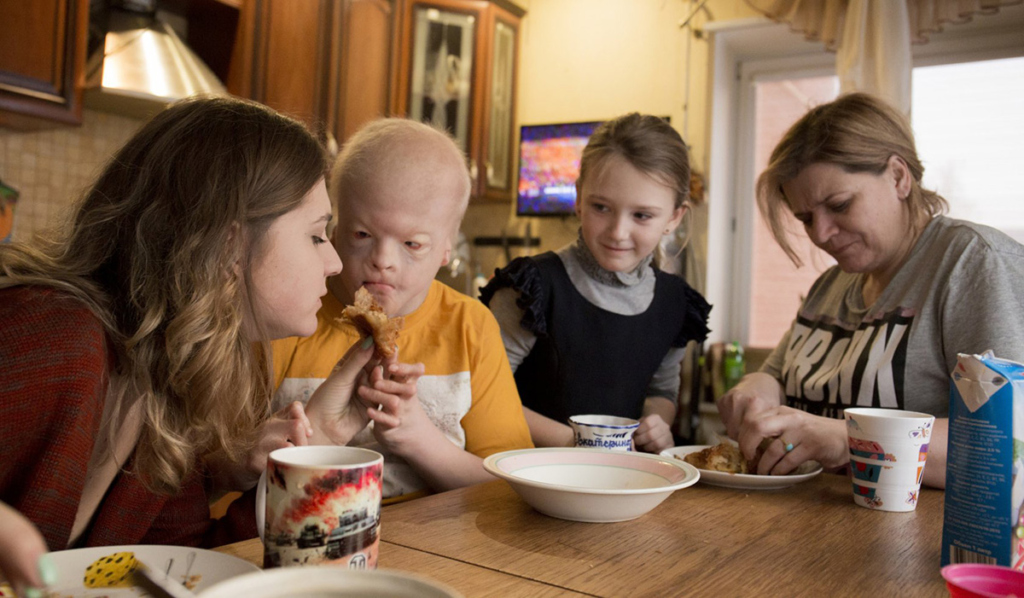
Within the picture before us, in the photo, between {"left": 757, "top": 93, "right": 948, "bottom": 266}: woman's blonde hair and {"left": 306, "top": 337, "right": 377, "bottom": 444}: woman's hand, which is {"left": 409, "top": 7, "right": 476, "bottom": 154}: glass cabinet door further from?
{"left": 306, "top": 337, "right": 377, "bottom": 444}: woman's hand

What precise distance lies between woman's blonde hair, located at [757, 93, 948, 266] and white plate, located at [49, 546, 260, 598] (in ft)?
4.64

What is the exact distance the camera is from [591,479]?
1031 mm

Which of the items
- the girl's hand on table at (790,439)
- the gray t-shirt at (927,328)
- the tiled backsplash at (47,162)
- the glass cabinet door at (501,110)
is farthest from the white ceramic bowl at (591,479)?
the glass cabinet door at (501,110)

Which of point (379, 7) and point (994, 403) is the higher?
point (379, 7)

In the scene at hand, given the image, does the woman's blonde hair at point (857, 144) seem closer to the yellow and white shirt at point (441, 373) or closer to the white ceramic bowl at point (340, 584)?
the yellow and white shirt at point (441, 373)

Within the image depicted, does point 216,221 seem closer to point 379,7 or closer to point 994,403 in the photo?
point 994,403

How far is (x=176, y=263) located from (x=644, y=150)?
44.8 inches

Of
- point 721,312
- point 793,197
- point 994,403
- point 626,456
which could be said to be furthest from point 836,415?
point 721,312

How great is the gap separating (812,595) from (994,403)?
26 cm

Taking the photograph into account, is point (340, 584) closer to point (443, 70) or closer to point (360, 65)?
point (360, 65)

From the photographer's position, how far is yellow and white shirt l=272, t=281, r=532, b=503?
50.8 inches

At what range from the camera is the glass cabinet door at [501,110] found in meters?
3.51

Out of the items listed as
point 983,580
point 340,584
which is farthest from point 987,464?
point 340,584

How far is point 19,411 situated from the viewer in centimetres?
76
